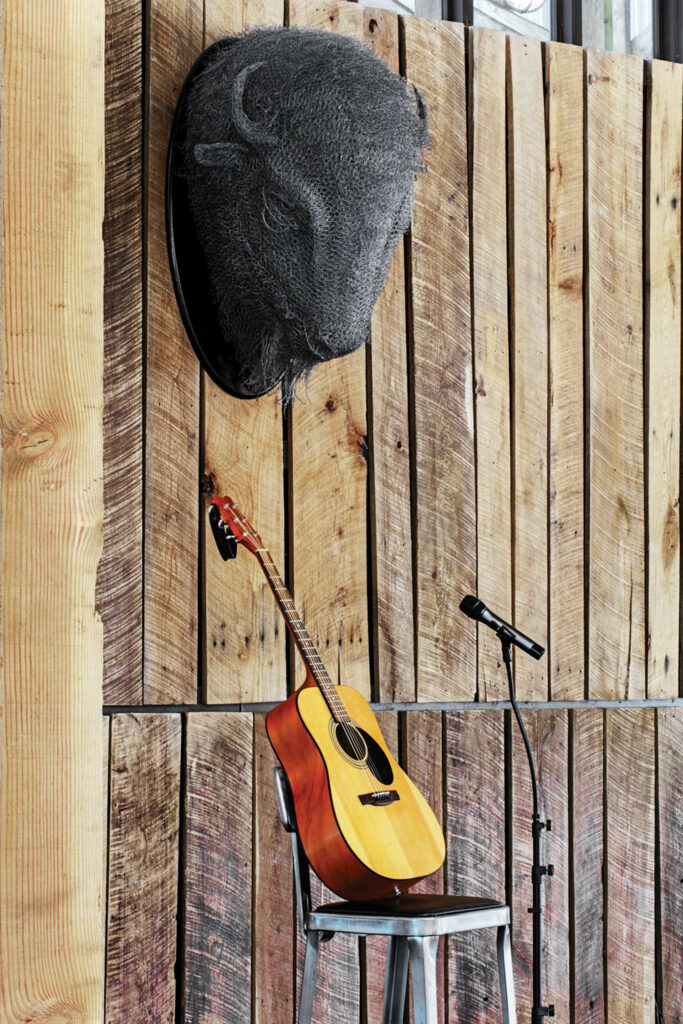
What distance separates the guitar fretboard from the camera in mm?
2227

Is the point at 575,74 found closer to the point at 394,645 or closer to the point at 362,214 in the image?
the point at 362,214

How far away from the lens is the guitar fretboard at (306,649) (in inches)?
87.7

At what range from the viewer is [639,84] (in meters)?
3.36

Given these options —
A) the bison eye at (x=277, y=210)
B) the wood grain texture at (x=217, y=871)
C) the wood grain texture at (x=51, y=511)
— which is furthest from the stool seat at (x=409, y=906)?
the bison eye at (x=277, y=210)

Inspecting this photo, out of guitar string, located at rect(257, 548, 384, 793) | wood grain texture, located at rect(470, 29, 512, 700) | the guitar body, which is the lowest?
the guitar body

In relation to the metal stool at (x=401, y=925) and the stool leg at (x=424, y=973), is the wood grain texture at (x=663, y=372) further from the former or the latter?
the stool leg at (x=424, y=973)

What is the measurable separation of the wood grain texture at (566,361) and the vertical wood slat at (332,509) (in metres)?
0.57

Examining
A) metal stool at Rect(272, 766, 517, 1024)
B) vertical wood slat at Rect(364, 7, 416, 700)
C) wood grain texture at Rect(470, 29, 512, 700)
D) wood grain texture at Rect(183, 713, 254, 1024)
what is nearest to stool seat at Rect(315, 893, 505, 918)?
metal stool at Rect(272, 766, 517, 1024)

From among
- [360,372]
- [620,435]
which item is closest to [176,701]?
[360,372]

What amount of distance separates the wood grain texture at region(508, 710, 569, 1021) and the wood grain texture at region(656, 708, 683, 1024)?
1.09ft

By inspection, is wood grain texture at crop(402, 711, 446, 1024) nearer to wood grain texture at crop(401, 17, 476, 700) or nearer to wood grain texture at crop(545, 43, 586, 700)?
wood grain texture at crop(401, 17, 476, 700)

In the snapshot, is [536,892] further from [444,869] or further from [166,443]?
[166,443]

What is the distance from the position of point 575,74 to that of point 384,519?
4.54 ft

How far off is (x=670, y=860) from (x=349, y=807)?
150 cm
